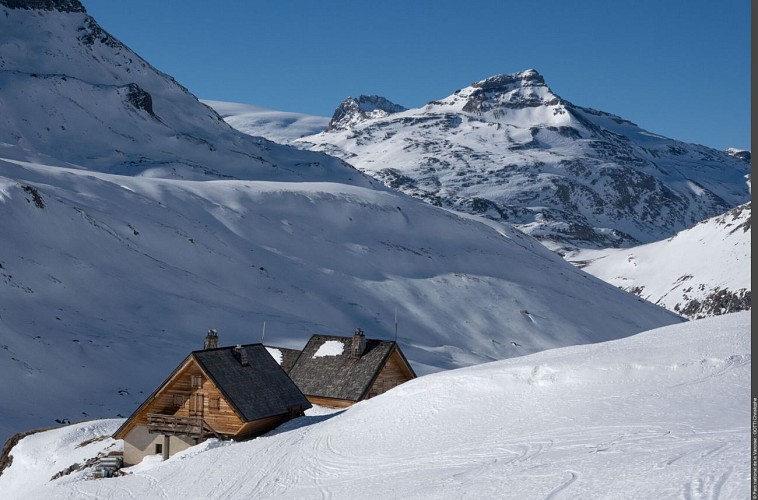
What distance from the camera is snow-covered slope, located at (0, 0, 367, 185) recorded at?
141 metres

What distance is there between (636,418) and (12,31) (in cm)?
18829

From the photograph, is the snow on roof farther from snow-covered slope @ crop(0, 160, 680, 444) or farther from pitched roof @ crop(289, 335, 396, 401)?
snow-covered slope @ crop(0, 160, 680, 444)

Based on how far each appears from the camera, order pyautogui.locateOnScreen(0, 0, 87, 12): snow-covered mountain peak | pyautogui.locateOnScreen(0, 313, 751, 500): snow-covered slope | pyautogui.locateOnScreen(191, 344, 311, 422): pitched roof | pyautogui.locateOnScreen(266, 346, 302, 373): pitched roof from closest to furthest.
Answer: pyautogui.locateOnScreen(0, 313, 751, 500): snow-covered slope, pyautogui.locateOnScreen(191, 344, 311, 422): pitched roof, pyautogui.locateOnScreen(266, 346, 302, 373): pitched roof, pyautogui.locateOnScreen(0, 0, 87, 12): snow-covered mountain peak

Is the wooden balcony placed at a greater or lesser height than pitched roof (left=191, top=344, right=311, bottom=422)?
lesser

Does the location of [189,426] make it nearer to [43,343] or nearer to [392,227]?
[43,343]

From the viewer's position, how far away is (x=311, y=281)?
90.9 meters

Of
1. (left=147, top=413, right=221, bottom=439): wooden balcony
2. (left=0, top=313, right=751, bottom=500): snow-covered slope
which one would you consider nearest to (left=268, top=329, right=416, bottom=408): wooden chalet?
(left=147, top=413, right=221, bottom=439): wooden balcony

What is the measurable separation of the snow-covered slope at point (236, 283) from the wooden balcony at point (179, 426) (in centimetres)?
1363

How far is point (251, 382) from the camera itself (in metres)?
32.3

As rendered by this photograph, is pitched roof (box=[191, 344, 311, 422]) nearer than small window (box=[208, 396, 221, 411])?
Yes

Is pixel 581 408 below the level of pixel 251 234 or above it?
below

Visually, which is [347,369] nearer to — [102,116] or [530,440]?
[530,440]

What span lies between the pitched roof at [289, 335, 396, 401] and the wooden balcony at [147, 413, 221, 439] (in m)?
9.80

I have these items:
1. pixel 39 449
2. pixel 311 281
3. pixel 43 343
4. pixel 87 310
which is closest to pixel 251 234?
pixel 311 281
